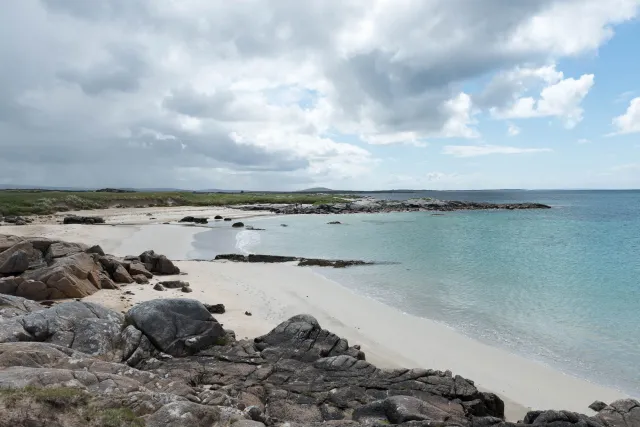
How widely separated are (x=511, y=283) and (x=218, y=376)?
836 inches

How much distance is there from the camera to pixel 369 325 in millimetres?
16812

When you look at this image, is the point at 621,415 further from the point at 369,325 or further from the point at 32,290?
the point at 32,290

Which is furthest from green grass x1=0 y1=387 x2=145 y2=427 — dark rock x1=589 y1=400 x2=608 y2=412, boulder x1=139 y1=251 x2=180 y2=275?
boulder x1=139 y1=251 x2=180 y2=275

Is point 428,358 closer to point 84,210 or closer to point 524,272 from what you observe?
point 524,272

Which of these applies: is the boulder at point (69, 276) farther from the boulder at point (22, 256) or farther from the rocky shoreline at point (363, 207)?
the rocky shoreline at point (363, 207)

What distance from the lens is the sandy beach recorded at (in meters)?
11.7

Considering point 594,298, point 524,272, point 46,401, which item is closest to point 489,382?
point 46,401

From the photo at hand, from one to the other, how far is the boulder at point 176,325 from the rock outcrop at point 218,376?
0.03 m

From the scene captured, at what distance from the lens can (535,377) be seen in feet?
41.0

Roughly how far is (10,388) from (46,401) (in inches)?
31.3

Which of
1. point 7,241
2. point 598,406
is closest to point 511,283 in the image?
point 598,406

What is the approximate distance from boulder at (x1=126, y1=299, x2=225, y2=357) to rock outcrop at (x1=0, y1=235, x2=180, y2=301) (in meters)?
5.87

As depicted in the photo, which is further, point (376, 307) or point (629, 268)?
point (629, 268)

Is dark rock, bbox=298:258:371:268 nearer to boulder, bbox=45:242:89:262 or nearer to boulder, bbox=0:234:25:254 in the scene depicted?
boulder, bbox=45:242:89:262
